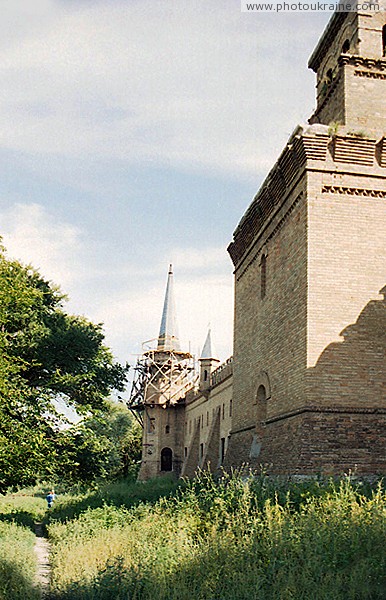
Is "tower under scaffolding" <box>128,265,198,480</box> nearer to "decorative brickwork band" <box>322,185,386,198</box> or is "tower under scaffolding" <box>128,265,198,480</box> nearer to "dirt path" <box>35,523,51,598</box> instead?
"dirt path" <box>35,523,51,598</box>

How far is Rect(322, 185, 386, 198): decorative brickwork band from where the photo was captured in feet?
41.2

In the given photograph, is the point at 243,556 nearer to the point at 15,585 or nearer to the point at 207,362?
the point at 15,585

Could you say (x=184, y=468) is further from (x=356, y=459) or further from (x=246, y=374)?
(x=356, y=459)

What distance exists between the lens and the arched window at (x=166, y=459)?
4391 cm

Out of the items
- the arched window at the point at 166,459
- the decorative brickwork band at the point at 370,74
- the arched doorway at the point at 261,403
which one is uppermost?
the decorative brickwork band at the point at 370,74

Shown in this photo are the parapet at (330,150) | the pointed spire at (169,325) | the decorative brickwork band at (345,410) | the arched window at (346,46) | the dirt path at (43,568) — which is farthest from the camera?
the pointed spire at (169,325)

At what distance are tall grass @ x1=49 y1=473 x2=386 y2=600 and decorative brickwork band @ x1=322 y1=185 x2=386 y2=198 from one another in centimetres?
574

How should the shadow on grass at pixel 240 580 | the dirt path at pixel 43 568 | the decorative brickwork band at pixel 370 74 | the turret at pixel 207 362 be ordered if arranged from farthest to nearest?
1. the turret at pixel 207 362
2. the decorative brickwork band at pixel 370 74
3. the dirt path at pixel 43 568
4. the shadow on grass at pixel 240 580

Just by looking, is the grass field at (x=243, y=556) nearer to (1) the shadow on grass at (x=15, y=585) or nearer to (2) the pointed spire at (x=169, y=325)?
(1) the shadow on grass at (x=15, y=585)

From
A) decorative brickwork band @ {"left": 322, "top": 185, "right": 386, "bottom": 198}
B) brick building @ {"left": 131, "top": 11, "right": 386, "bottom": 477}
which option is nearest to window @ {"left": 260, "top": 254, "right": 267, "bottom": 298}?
brick building @ {"left": 131, "top": 11, "right": 386, "bottom": 477}

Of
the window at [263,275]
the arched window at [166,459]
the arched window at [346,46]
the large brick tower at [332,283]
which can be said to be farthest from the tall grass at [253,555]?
the arched window at [166,459]

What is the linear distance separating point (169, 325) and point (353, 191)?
1454 inches

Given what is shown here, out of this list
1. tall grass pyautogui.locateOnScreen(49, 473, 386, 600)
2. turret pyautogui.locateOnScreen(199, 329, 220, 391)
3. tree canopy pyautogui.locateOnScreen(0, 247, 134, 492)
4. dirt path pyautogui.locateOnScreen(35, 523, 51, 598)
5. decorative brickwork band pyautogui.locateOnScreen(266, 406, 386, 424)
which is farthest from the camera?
turret pyautogui.locateOnScreen(199, 329, 220, 391)

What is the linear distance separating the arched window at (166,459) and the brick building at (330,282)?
2939 centimetres
